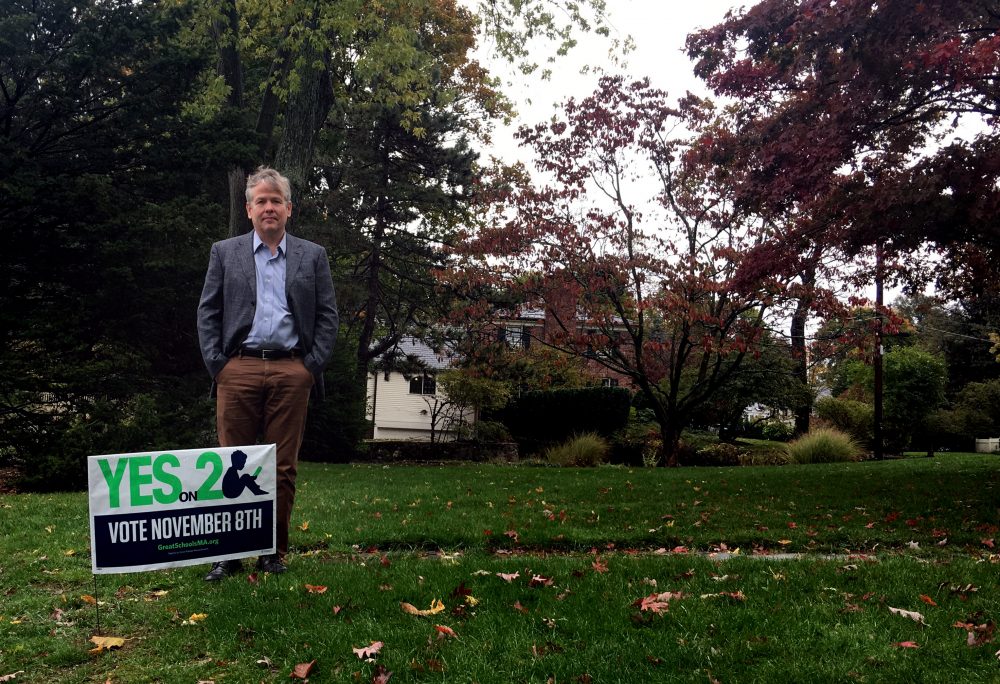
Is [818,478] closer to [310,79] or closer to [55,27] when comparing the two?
[310,79]

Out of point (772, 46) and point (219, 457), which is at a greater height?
point (772, 46)

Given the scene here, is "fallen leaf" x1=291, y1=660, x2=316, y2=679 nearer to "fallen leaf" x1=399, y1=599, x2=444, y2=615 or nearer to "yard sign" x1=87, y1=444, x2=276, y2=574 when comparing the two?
"fallen leaf" x1=399, y1=599, x2=444, y2=615

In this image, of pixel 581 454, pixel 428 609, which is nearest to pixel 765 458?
pixel 581 454

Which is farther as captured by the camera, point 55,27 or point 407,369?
point 407,369

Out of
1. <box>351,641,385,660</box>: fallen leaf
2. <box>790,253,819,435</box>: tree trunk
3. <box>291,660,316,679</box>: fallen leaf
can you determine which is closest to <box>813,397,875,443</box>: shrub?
<box>790,253,819,435</box>: tree trunk

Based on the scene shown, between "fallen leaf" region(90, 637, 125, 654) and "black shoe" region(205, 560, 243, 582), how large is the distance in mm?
934

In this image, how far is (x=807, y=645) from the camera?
3.36 meters

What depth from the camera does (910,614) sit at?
372cm

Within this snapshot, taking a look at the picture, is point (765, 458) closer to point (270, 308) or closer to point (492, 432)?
point (492, 432)

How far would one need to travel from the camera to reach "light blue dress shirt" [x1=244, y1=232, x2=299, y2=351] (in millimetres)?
4484

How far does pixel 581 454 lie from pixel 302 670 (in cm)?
1558

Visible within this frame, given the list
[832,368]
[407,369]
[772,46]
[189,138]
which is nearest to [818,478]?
[772,46]

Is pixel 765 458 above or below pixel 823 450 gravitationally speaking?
below

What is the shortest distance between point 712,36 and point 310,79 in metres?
6.14
